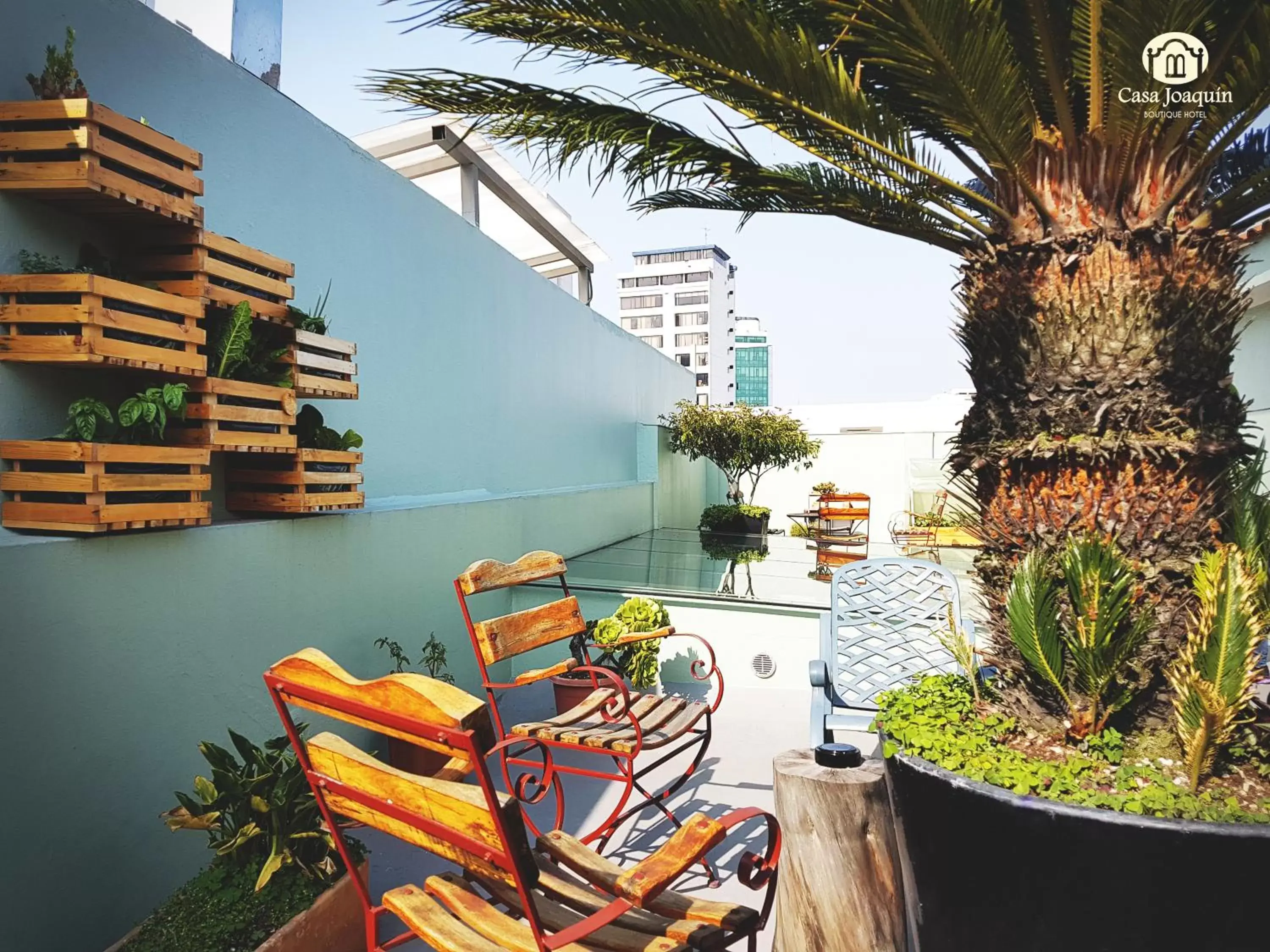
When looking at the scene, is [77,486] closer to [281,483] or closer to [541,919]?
[281,483]

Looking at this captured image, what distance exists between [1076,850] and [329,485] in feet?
9.47

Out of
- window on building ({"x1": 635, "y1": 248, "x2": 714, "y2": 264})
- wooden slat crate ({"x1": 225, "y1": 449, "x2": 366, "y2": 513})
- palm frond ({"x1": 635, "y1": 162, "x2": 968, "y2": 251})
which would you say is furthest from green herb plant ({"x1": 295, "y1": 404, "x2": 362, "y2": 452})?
window on building ({"x1": 635, "y1": 248, "x2": 714, "y2": 264})

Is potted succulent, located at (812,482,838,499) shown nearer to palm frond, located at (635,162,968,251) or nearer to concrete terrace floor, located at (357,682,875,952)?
concrete terrace floor, located at (357,682,875,952)

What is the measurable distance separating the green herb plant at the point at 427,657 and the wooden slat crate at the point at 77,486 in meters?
1.55

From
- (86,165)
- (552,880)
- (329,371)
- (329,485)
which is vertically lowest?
(552,880)

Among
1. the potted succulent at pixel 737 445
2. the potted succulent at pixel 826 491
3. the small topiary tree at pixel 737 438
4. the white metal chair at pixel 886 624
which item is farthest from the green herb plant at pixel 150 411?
the small topiary tree at pixel 737 438

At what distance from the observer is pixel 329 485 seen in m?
3.29

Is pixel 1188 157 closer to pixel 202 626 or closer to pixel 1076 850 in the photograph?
pixel 1076 850

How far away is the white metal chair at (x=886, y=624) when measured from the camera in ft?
10.9

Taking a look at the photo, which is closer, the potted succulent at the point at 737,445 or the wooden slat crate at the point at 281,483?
the wooden slat crate at the point at 281,483

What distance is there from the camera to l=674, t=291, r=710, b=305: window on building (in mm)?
78000

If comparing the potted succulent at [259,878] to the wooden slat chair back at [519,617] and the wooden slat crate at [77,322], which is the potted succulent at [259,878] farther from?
the wooden slat crate at [77,322]

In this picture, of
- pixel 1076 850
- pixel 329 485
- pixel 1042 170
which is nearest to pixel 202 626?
pixel 329 485

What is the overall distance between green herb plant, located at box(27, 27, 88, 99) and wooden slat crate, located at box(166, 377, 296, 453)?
87 cm
